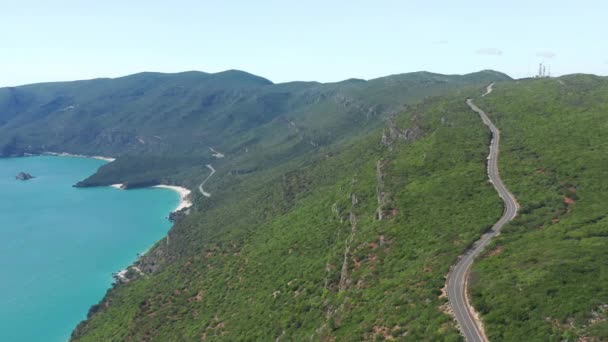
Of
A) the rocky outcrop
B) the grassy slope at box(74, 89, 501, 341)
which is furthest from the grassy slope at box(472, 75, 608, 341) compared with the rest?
the rocky outcrop

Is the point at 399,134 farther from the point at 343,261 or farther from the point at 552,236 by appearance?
the point at 552,236

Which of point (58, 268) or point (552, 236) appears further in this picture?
point (58, 268)

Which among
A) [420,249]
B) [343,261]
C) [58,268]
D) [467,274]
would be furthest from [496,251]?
[58,268]

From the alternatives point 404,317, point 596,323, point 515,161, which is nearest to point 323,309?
point 404,317

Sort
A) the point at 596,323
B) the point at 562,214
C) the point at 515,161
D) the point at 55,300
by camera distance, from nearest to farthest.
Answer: the point at 596,323
the point at 562,214
the point at 515,161
the point at 55,300

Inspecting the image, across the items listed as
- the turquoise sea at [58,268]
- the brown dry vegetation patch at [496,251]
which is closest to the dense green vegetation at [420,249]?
the brown dry vegetation patch at [496,251]

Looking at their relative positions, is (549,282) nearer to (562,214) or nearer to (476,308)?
(476,308)
